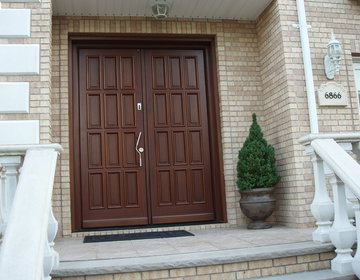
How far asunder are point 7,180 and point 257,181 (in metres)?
3.08

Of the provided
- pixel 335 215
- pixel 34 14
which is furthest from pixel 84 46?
pixel 335 215

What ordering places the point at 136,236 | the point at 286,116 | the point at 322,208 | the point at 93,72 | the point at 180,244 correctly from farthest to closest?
the point at 93,72, the point at 286,116, the point at 136,236, the point at 180,244, the point at 322,208

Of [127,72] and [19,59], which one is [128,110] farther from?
[19,59]

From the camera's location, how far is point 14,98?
173 inches

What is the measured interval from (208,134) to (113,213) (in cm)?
171

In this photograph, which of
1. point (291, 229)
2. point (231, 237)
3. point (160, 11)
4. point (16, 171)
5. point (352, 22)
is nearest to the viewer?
point (16, 171)

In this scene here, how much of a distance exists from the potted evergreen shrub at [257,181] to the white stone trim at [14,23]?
296cm

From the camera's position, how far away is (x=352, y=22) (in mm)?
5602

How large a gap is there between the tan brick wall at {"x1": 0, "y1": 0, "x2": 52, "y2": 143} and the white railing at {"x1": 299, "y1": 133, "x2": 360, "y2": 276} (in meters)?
2.73

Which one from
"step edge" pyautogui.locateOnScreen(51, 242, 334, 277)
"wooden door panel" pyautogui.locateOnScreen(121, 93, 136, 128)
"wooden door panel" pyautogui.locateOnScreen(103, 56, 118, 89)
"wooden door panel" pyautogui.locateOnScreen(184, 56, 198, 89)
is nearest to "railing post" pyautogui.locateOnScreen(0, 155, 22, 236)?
"step edge" pyautogui.locateOnScreen(51, 242, 334, 277)

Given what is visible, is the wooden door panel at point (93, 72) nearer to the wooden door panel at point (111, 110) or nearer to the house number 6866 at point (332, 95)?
the wooden door panel at point (111, 110)

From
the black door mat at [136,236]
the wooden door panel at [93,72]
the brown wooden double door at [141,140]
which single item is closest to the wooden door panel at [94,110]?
the brown wooden double door at [141,140]

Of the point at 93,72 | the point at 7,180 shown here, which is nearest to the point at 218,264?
the point at 7,180

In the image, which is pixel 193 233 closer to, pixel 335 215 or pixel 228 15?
pixel 335 215
